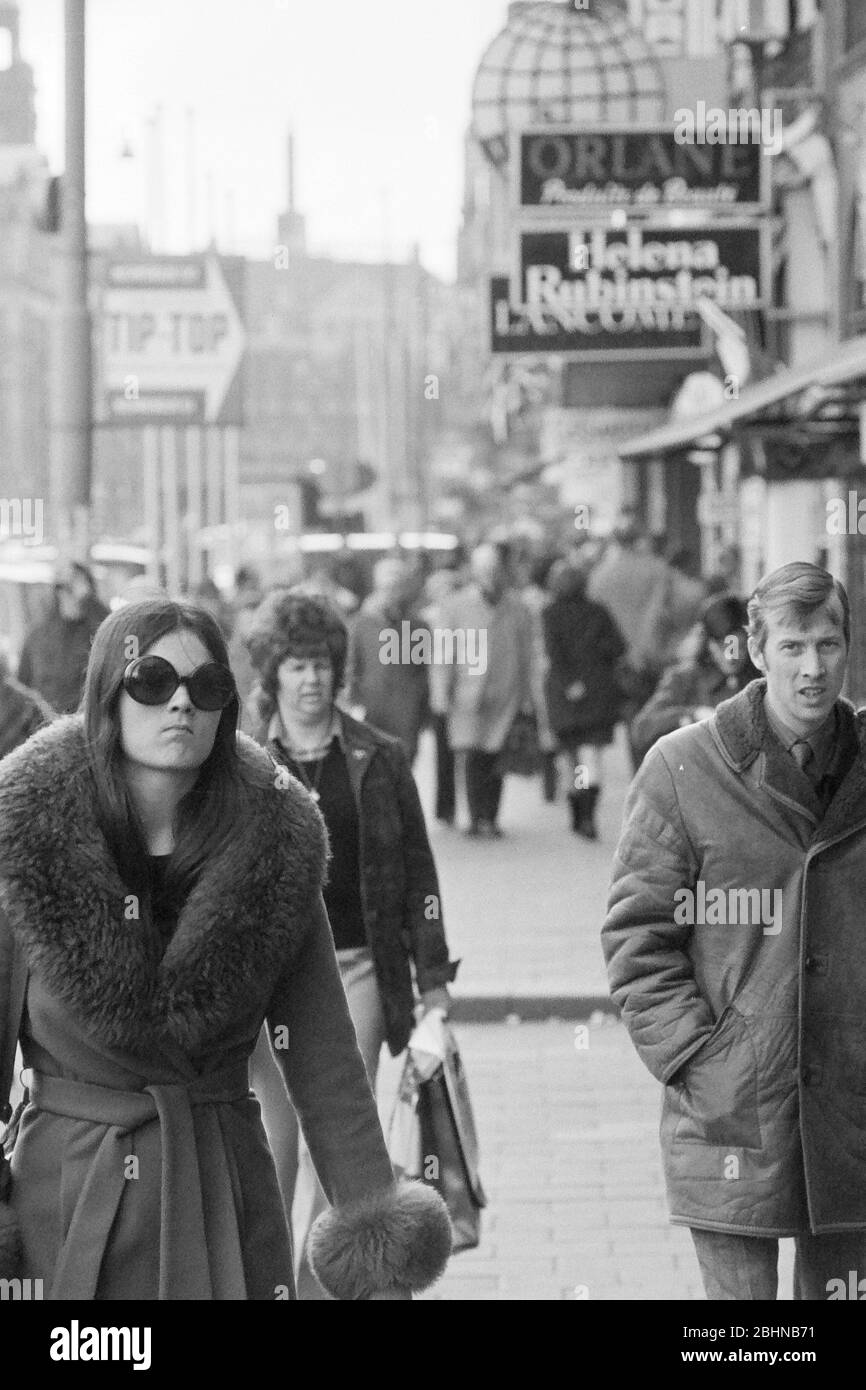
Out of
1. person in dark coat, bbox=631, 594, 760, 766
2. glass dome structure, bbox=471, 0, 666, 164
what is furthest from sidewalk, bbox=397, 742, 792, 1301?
glass dome structure, bbox=471, 0, 666, 164

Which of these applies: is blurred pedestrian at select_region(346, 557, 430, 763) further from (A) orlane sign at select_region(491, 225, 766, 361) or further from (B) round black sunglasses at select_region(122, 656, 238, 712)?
(B) round black sunglasses at select_region(122, 656, 238, 712)

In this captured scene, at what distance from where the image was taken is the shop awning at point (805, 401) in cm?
1145

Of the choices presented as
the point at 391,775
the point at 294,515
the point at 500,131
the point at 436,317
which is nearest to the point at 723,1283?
the point at 391,775

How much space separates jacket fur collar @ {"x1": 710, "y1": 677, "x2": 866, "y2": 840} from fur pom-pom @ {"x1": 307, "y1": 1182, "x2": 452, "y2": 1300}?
108 cm

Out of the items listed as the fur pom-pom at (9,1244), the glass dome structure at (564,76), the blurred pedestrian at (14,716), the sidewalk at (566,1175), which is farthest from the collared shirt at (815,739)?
the glass dome structure at (564,76)

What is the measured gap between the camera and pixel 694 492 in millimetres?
33031

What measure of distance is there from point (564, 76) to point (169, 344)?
523 centimetres

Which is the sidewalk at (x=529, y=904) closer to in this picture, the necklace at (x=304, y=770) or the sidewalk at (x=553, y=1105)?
the sidewalk at (x=553, y=1105)

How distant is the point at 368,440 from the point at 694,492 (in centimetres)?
6388

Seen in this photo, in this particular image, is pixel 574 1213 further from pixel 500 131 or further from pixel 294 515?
pixel 294 515

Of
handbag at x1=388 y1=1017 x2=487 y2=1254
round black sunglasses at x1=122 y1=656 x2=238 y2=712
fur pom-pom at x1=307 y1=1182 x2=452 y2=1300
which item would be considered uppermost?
round black sunglasses at x1=122 y1=656 x2=238 y2=712

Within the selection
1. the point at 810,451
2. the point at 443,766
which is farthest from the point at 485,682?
the point at 810,451

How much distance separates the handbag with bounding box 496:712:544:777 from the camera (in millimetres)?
17609

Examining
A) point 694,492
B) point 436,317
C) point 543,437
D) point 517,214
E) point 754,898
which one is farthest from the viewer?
point 436,317
